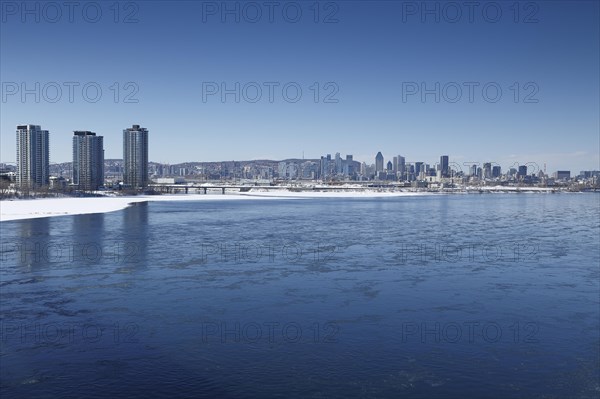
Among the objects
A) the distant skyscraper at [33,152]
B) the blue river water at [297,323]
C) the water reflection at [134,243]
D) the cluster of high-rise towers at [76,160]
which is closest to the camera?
the blue river water at [297,323]

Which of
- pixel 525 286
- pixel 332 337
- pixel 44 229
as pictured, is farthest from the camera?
pixel 44 229

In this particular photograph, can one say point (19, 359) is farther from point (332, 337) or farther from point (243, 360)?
point (332, 337)

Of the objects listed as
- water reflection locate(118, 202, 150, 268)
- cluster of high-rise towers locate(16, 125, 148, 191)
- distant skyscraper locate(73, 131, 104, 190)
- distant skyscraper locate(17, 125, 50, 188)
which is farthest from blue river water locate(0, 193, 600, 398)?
distant skyscraper locate(73, 131, 104, 190)

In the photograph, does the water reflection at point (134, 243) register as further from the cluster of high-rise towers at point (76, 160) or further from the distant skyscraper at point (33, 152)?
the distant skyscraper at point (33, 152)

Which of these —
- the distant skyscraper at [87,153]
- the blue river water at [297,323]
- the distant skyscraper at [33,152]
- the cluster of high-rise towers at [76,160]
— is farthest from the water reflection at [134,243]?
the distant skyscraper at [87,153]

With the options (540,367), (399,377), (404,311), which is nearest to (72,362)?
(399,377)

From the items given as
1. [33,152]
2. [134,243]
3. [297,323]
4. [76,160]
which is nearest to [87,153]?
[76,160]
